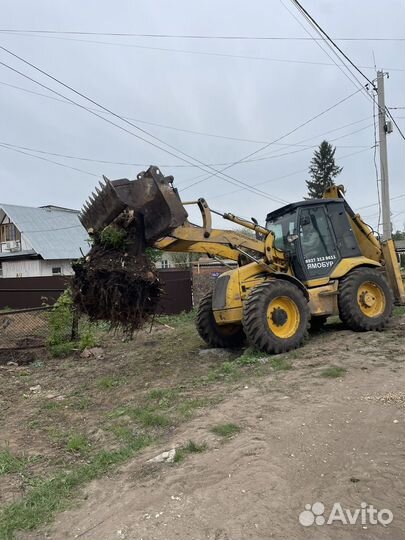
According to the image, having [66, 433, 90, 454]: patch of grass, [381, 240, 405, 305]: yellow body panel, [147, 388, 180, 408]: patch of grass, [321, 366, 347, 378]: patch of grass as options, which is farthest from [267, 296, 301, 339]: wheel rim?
[66, 433, 90, 454]: patch of grass

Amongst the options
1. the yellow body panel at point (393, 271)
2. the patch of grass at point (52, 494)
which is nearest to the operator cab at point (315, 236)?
the yellow body panel at point (393, 271)

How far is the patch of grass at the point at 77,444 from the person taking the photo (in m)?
4.71

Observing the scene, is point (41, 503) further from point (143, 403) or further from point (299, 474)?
point (143, 403)

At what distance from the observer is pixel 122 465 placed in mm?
4148

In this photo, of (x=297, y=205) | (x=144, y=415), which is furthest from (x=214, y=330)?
(x=144, y=415)

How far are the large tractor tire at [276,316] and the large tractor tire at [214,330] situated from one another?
1.26 m

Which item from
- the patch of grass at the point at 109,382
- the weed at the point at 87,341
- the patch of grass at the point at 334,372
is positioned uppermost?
the weed at the point at 87,341

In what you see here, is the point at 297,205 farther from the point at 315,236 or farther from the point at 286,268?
the point at 286,268

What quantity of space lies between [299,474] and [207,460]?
0.78 meters

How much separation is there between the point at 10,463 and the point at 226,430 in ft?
6.64

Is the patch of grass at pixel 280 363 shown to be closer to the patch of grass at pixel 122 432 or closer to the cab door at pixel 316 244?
the cab door at pixel 316 244

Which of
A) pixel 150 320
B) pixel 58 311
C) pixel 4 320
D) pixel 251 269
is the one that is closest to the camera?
pixel 150 320

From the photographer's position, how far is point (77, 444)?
188 inches

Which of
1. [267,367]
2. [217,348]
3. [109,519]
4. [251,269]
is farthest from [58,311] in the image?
[109,519]
